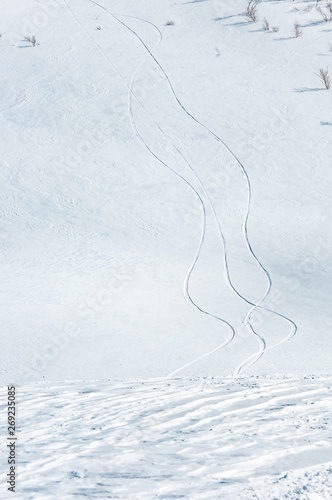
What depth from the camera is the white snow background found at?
11.1 feet

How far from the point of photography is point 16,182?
10.0m

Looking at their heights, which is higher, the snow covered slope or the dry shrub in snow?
the dry shrub in snow

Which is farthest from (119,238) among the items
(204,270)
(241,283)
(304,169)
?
(304,169)

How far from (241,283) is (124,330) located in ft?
6.16

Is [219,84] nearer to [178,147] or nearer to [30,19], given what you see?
[178,147]

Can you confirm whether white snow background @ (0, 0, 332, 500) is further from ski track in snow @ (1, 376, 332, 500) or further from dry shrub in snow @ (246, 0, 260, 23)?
dry shrub in snow @ (246, 0, 260, 23)

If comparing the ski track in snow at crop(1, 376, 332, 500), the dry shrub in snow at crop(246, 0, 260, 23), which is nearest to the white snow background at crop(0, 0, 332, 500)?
the ski track in snow at crop(1, 376, 332, 500)

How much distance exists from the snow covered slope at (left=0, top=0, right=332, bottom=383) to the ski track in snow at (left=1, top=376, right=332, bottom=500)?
1.43 m

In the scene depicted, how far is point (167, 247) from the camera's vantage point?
857cm

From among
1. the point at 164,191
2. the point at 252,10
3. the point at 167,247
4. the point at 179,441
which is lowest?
the point at 167,247

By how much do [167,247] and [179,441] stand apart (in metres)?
5.26

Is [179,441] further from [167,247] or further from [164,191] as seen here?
[164,191]

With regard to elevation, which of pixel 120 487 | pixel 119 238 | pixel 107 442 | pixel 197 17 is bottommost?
pixel 119 238

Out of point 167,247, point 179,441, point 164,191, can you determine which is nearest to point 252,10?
point 164,191
